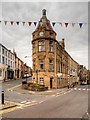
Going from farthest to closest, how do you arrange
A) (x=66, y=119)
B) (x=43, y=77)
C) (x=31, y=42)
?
(x=31, y=42), (x=43, y=77), (x=66, y=119)

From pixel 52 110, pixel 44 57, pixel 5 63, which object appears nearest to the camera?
pixel 52 110

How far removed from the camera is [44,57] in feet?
140

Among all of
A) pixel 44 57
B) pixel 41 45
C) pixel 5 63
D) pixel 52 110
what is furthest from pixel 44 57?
pixel 52 110

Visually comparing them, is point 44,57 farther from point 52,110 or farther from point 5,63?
point 52,110

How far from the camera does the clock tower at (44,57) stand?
4272 cm

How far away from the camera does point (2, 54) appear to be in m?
59.8

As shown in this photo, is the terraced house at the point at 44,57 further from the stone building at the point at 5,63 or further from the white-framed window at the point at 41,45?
the stone building at the point at 5,63

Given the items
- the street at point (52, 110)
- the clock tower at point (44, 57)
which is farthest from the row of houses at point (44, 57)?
the street at point (52, 110)

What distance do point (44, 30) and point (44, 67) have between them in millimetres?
7194

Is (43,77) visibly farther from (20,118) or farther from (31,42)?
(20,118)

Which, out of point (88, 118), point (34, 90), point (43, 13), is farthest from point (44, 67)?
point (88, 118)

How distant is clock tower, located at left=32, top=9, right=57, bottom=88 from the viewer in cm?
4272

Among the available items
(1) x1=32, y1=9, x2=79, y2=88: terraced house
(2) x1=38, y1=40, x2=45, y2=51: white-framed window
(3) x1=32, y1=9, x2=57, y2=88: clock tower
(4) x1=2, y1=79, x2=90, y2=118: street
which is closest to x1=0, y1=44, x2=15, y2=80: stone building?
(1) x1=32, y1=9, x2=79, y2=88: terraced house

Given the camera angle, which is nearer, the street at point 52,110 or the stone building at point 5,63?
the street at point 52,110
